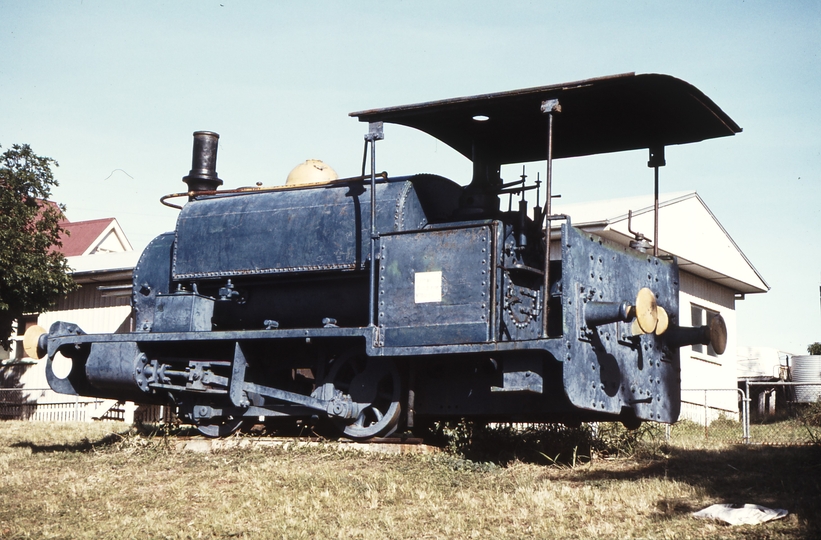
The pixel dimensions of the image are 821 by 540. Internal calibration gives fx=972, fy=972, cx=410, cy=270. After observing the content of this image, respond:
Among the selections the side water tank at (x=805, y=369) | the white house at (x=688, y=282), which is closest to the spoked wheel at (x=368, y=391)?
the white house at (x=688, y=282)

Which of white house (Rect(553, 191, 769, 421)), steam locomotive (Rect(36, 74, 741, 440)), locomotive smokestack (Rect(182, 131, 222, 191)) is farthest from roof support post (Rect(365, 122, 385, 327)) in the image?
white house (Rect(553, 191, 769, 421))

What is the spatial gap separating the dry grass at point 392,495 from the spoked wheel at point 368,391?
21.5 inches

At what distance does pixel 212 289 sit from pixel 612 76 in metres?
5.44

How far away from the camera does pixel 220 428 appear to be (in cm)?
1116

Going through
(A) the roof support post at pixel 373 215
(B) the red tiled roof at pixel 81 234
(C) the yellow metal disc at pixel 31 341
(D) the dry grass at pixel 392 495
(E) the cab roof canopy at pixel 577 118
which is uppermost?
(B) the red tiled roof at pixel 81 234

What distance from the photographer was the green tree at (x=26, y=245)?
2138 cm

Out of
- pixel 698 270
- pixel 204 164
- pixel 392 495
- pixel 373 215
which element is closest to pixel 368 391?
pixel 373 215

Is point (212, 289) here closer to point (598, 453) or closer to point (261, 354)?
point (261, 354)

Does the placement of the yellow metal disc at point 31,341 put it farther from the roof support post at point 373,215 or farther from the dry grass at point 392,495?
the roof support post at point 373,215

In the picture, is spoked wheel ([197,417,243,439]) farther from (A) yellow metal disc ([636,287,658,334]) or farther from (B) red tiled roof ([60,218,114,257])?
(B) red tiled roof ([60,218,114,257])

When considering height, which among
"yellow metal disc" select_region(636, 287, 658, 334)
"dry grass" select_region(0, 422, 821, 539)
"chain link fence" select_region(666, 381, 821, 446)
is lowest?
"dry grass" select_region(0, 422, 821, 539)

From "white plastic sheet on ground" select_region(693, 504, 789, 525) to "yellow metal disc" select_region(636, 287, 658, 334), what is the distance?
2.08 metres

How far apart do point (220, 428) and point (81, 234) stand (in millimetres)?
25120

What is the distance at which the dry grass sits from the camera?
6.89m
